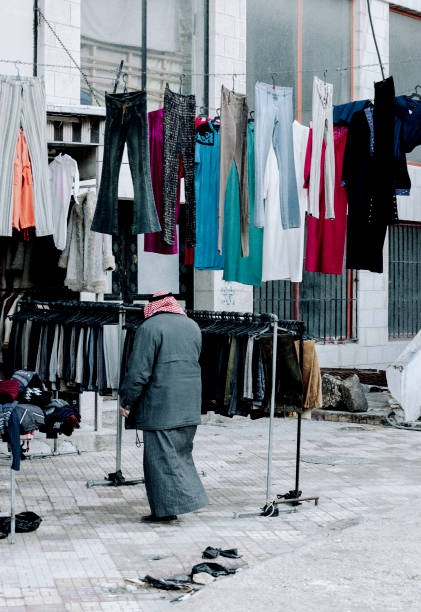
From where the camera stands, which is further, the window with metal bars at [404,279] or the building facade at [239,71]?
the window with metal bars at [404,279]

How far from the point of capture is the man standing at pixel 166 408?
7.76 metres

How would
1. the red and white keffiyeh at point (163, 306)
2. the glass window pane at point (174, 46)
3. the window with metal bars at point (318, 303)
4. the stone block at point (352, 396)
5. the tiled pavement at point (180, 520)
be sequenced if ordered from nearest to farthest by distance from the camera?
the tiled pavement at point (180, 520) < the red and white keffiyeh at point (163, 306) < the stone block at point (352, 396) < the glass window pane at point (174, 46) < the window with metal bars at point (318, 303)

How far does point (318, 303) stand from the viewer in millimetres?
16812

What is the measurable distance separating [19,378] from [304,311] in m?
9.64

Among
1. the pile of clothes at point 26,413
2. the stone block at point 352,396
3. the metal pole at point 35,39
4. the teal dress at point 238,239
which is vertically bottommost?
the stone block at point 352,396

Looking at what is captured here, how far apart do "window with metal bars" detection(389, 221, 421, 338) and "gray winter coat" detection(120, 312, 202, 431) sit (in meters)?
10.9

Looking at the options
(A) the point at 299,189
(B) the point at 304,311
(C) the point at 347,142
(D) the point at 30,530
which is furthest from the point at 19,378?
(B) the point at 304,311

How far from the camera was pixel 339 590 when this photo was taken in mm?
6082

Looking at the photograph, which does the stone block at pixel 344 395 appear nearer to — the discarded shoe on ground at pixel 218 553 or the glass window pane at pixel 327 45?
the glass window pane at pixel 327 45

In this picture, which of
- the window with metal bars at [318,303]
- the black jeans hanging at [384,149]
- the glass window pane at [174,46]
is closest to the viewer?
the black jeans hanging at [384,149]

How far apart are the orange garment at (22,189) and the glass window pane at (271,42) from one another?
22.3ft

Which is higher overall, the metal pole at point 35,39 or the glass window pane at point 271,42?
the glass window pane at point 271,42

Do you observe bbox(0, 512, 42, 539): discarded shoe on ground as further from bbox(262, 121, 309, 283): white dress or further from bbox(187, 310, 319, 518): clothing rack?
bbox(262, 121, 309, 283): white dress

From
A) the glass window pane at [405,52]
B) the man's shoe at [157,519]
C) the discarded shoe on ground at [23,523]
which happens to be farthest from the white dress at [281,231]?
the glass window pane at [405,52]
